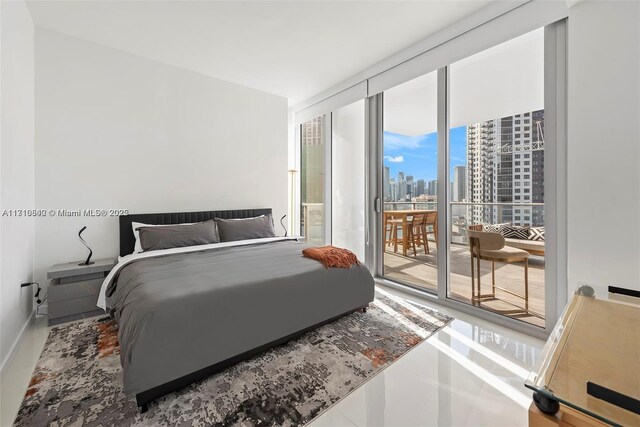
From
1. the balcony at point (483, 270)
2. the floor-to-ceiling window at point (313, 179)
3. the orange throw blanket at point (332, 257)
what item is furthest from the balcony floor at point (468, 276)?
the floor-to-ceiling window at point (313, 179)

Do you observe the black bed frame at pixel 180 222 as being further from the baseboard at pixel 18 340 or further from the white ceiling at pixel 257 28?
the white ceiling at pixel 257 28

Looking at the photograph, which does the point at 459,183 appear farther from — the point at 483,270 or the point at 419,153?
the point at 483,270

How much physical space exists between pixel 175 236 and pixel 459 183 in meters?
3.22

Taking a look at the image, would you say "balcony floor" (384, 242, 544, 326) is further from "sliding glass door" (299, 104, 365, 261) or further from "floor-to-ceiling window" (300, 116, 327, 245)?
"floor-to-ceiling window" (300, 116, 327, 245)

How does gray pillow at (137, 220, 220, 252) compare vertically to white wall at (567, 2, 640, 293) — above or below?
below

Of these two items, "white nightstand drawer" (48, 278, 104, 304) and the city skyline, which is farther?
the city skyline

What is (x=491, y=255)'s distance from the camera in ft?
9.20

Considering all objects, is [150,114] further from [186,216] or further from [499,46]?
[499,46]

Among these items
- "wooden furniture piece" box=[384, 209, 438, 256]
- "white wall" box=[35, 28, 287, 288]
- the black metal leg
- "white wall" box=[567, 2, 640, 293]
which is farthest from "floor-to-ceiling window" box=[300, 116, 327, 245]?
the black metal leg

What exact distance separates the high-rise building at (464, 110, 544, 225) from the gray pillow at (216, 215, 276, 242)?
2.59 metres

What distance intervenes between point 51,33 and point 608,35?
5.00 m

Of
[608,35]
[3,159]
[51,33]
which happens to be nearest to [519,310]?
[608,35]

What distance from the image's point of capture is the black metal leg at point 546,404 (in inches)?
29.9

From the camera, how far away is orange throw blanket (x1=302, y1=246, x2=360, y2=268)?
2.55m
